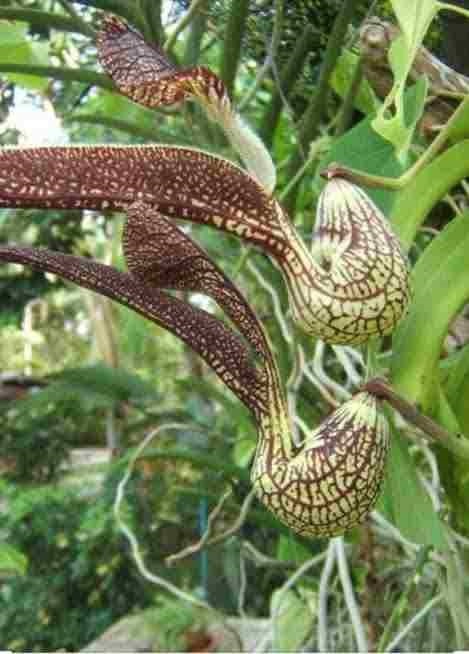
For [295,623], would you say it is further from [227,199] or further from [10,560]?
[227,199]

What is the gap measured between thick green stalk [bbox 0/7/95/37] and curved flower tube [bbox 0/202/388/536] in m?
0.31

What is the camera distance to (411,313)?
0.46 meters

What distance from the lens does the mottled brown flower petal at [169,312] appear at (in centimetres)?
45

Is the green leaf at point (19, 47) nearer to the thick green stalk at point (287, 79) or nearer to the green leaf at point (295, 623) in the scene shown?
the thick green stalk at point (287, 79)

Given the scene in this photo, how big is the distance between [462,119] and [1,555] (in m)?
0.58

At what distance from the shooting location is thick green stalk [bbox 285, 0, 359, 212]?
0.64 meters

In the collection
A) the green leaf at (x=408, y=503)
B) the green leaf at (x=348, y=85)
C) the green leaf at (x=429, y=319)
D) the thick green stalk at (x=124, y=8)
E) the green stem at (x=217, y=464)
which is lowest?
the green stem at (x=217, y=464)

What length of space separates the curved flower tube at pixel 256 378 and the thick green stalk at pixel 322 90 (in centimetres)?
25

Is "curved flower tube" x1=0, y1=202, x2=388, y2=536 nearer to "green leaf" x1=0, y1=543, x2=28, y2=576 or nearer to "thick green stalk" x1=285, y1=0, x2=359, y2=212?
"thick green stalk" x1=285, y1=0, x2=359, y2=212

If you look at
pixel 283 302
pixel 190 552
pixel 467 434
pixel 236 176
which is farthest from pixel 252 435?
pixel 236 176

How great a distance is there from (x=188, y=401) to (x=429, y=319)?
254 centimetres

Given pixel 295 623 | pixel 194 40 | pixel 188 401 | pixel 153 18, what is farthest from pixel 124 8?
pixel 188 401

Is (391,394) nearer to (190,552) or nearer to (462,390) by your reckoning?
(462,390)

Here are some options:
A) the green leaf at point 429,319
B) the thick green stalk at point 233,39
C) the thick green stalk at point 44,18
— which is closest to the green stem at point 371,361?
the green leaf at point 429,319
